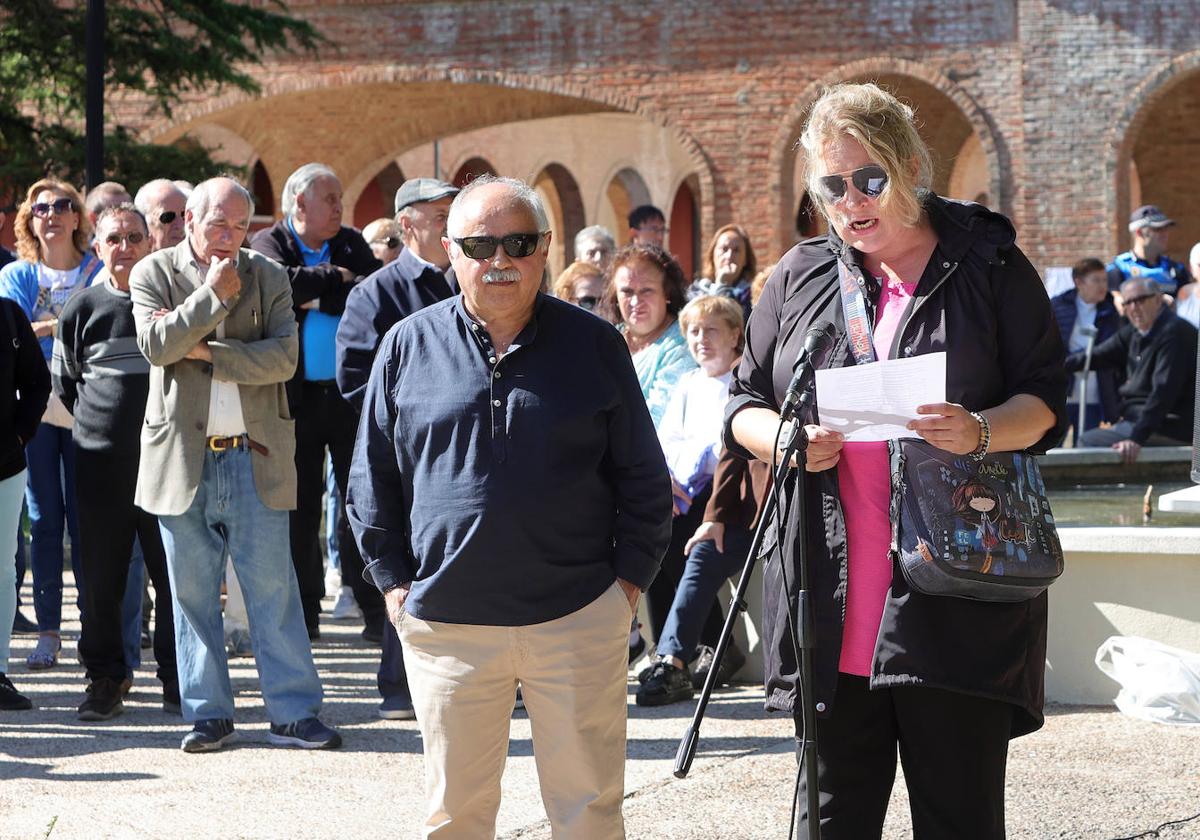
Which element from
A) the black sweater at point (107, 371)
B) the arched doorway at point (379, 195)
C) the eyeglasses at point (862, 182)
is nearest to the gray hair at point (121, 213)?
the black sweater at point (107, 371)

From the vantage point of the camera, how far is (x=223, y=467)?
5.85 m

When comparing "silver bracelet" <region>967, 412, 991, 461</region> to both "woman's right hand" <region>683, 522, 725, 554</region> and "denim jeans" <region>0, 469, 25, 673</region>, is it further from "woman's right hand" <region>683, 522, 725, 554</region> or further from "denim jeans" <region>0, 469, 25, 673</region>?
"denim jeans" <region>0, 469, 25, 673</region>

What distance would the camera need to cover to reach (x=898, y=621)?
3.28 meters

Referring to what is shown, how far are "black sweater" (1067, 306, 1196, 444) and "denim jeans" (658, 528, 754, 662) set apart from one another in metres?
→ 4.25

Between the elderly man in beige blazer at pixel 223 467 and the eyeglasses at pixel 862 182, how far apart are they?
9.68 ft

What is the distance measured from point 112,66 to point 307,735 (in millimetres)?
10470

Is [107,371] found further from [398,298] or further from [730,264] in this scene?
[730,264]

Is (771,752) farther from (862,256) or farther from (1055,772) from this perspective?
(862,256)

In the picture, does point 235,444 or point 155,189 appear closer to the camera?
point 235,444

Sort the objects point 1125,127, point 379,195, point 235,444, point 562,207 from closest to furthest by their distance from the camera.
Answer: point 235,444 → point 1125,127 → point 379,195 → point 562,207

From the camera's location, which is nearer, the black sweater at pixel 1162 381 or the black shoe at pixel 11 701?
the black shoe at pixel 11 701

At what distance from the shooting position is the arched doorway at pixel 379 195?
1112 inches

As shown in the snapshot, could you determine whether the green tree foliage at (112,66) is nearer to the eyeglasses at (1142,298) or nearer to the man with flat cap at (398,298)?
the eyeglasses at (1142,298)

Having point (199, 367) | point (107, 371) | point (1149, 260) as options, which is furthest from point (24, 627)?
point (1149, 260)
